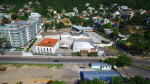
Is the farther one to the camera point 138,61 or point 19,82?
point 138,61

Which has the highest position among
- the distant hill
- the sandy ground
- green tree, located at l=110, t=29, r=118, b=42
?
the distant hill

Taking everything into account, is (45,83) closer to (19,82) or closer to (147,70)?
(19,82)

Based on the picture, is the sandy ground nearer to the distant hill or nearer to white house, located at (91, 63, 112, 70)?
white house, located at (91, 63, 112, 70)

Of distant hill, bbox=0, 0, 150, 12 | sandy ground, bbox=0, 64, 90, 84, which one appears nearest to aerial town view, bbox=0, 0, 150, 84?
sandy ground, bbox=0, 64, 90, 84

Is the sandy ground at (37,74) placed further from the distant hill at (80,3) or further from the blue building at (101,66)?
the distant hill at (80,3)

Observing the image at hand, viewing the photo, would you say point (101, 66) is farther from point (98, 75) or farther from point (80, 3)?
point (80, 3)

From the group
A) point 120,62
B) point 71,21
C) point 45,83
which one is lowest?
point 45,83

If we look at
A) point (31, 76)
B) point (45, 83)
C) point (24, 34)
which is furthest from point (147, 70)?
point (24, 34)

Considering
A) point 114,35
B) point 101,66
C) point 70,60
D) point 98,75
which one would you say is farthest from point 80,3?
point 98,75
